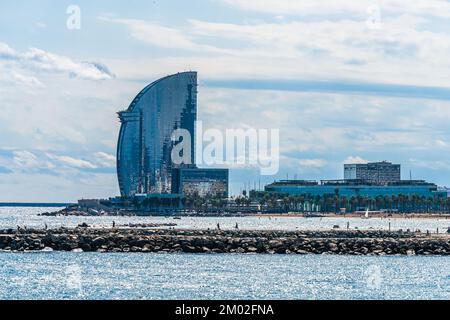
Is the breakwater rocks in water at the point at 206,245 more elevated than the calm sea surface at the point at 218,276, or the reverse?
the breakwater rocks in water at the point at 206,245

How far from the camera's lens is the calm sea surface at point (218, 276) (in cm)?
3903

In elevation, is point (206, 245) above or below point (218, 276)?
above

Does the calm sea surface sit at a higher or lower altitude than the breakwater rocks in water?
lower

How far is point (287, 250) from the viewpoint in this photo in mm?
67000

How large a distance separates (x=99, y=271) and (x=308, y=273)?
390 inches

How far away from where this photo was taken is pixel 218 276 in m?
46.8

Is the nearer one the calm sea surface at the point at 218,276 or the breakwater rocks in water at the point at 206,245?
the calm sea surface at the point at 218,276

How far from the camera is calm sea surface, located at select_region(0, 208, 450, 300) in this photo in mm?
39031

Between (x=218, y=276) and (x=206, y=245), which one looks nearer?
(x=218, y=276)

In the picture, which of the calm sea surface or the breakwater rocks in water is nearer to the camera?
the calm sea surface
